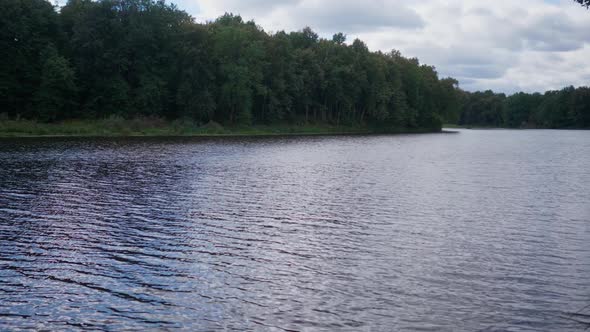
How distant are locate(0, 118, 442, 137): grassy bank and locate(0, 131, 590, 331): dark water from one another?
42600 mm

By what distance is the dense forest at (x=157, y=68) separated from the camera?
82.4m

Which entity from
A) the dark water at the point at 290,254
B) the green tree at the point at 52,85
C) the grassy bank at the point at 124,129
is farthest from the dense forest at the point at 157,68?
the dark water at the point at 290,254

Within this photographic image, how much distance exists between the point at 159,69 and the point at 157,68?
1.32ft

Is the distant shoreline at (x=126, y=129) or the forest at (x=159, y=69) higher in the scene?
the forest at (x=159, y=69)

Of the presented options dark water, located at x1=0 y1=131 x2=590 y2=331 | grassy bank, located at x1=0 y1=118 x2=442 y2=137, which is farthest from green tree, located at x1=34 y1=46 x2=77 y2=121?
dark water, located at x1=0 y1=131 x2=590 y2=331

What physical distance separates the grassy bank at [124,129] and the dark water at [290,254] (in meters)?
42.6

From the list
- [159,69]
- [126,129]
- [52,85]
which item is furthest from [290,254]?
[159,69]

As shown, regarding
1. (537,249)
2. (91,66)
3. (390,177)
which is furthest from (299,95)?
(537,249)

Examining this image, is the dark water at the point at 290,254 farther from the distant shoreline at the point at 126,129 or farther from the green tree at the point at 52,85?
the green tree at the point at 52,85

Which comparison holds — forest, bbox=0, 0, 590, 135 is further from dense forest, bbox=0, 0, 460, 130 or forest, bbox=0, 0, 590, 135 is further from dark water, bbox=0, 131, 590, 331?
dark water, bbox=0, 131, 590, 331

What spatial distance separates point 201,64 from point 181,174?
206ft

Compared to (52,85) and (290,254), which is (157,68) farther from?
(290,254)

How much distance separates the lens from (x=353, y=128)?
438ft

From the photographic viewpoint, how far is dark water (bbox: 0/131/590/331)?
1143 centimetres
